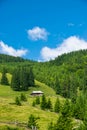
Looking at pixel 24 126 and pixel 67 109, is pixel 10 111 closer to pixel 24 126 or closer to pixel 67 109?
pixel 24 126

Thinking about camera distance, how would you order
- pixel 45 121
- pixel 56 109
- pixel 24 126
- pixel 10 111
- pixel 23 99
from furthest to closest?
pixel 23 99 < pixel 56 109 < pixel 10 111 < pixel 45 121 < pixel 24 126

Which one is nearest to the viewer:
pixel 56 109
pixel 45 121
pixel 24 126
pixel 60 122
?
pixel 60 122

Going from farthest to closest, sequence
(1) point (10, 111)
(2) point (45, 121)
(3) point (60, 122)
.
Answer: (1) point (10, 111) → (2) point (45, 121) → (3) point (60, 122)

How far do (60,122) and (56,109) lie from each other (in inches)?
2869

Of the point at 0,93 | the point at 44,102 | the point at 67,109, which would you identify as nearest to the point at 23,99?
the point at 44,102

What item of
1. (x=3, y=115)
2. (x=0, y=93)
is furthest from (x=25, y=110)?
(x=0, y=93)

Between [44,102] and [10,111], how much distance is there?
68.7ft

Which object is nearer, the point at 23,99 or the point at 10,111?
the point at 10,111

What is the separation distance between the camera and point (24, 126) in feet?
261

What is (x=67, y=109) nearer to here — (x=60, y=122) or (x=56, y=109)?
(x=60, y=122)

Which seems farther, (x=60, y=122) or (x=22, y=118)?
(x=22, y=118)

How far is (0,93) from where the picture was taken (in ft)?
591

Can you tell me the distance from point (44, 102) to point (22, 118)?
89.3 ft

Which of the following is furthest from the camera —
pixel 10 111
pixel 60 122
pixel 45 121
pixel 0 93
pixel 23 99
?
pixel 0 93
